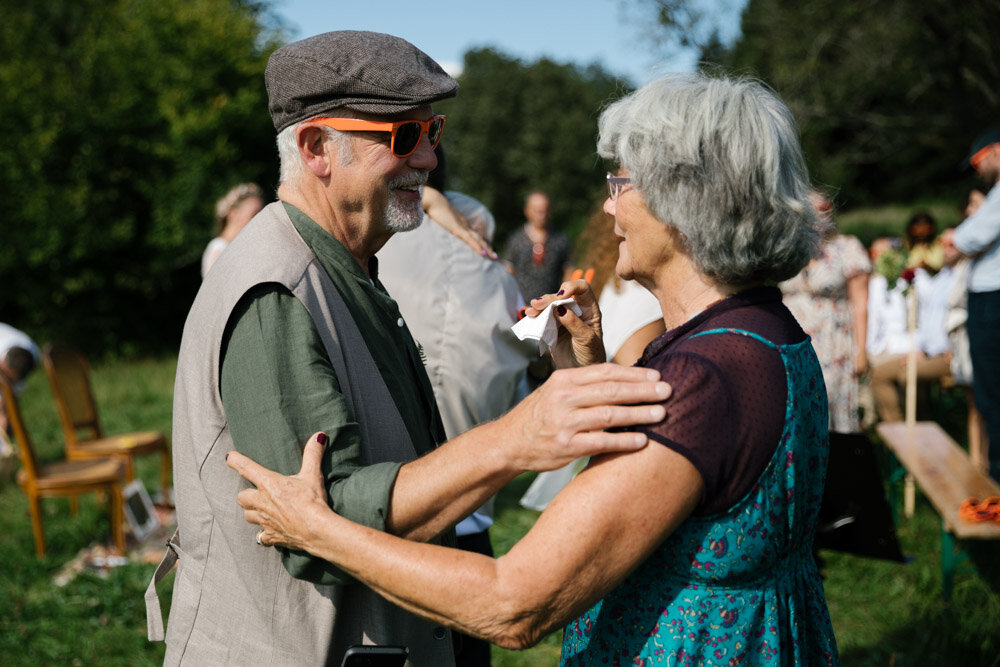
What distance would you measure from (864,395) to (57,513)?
23.3 ft

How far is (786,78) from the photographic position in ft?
48.0

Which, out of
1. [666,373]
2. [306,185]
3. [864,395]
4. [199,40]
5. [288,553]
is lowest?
[864,395]

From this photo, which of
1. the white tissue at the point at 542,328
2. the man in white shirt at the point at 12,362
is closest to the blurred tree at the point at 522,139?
the man in white shirt at the point at 12,362

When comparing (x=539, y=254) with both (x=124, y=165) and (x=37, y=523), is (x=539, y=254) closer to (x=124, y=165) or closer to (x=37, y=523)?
(x=37, y=523)

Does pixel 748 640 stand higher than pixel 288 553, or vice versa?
pixel 288 553

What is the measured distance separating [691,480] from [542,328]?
66 centimetres

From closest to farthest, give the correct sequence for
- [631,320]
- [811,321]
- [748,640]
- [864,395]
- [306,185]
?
1. [748,640]
2. [306,185]
3. [631,320]
4. [811,321]
5. [864,395]

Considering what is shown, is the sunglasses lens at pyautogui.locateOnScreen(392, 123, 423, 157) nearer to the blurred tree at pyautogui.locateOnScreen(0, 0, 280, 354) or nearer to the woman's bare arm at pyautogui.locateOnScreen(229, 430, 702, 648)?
the woman's bare arm at pyautogui.locateOnScreen(229, 430, 702, 648)

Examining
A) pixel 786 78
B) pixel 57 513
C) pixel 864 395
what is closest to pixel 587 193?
pixel 786 78

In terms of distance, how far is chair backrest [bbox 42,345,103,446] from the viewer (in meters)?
Answer: 6.89

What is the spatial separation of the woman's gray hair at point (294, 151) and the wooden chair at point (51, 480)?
4.80 meters

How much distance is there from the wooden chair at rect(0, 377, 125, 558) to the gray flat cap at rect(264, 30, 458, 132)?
16.1 feet

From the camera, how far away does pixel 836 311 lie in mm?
6367

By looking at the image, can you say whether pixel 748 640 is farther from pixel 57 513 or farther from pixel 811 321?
pixel 57 513
